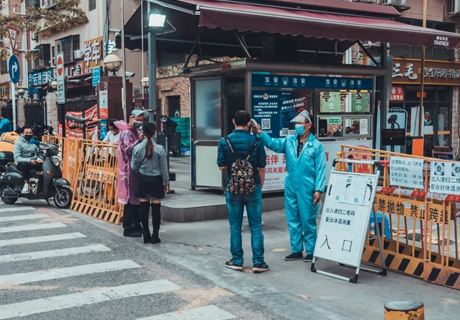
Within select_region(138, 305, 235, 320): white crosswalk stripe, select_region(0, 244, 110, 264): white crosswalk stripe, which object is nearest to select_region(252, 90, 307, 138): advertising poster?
select_region(0, 244, 110, 264): white crosswalk stripe

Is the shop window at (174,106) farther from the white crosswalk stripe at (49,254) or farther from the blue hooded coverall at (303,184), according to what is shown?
the blue hooded coverall at (303,184)

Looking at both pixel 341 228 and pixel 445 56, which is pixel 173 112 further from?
pixel 341 228

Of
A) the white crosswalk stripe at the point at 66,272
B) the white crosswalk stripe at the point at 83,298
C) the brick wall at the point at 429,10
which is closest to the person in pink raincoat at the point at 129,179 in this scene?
the white crosswalk stripe at the point at 66,272

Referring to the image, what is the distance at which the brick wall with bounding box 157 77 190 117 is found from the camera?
2688cm

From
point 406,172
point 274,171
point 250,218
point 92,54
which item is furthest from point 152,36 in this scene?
point 92,54

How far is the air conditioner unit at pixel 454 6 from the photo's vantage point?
24.0 metres

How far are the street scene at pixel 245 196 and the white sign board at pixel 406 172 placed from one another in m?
0.02

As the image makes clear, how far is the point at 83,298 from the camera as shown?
5836mm

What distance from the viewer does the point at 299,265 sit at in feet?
23.7

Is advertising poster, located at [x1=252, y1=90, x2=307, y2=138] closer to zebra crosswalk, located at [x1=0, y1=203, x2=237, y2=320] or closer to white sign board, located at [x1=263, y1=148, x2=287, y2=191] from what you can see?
white sign board, located at [x1=263, y1=148, x2=287, y2=191]

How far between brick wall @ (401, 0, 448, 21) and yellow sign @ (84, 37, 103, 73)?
1432 centimetres

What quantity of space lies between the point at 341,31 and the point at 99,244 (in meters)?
5.98

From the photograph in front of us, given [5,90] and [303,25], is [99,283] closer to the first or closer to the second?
[303,25]

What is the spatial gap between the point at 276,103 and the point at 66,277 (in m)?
6.15
